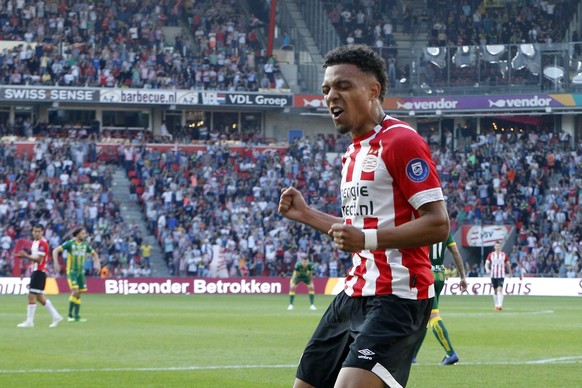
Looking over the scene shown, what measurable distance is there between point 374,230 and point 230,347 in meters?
13.7

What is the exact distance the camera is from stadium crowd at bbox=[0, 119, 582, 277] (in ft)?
154

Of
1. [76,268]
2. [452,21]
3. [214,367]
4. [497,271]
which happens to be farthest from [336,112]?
[452,21]

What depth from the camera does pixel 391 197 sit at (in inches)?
257

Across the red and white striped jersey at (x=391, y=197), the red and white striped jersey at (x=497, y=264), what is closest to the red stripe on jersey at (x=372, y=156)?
the red and white striped jersey at (x=391, y=197)

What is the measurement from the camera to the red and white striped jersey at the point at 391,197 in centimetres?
637

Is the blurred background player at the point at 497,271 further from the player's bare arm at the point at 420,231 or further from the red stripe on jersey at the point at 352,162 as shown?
the player's bare arm at the point at 420,231

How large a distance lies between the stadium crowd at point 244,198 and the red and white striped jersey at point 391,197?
39.1m

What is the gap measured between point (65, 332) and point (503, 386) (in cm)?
1194

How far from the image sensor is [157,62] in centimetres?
5553

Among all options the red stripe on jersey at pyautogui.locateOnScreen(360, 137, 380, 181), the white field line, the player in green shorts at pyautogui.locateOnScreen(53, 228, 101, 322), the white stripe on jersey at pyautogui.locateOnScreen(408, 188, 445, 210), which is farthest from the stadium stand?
the white stripe on jersey at pyautogui.locateOnScreen(408, 188, 445, 210)

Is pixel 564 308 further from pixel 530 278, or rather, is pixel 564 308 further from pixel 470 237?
pixel 470 237

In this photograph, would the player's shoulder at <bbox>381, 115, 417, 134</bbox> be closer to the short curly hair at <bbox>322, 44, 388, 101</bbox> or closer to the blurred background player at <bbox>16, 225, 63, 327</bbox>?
the short curly hair at <bbox>322, 44, 388, 101</bbox>

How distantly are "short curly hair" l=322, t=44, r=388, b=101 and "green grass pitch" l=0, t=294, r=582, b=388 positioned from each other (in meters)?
7.50

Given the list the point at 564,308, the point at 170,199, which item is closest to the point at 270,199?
the point at 170,199
